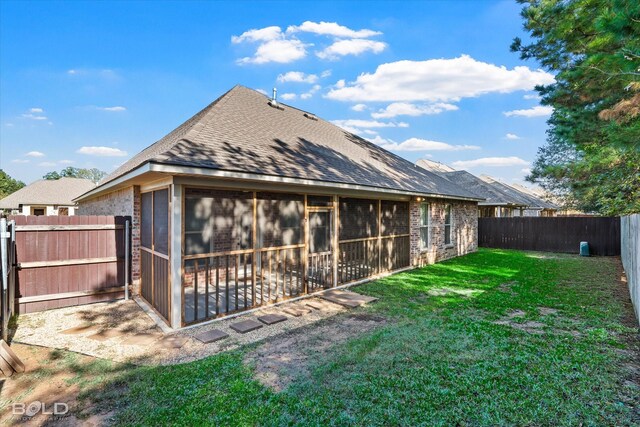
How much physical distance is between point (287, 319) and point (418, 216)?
695cm

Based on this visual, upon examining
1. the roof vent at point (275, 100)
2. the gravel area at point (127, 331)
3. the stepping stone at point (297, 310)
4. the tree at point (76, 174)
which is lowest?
the stepping stone at point (297, 310)

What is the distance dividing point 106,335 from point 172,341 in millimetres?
1164

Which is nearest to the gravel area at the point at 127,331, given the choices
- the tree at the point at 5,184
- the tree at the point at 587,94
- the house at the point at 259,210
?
the house at the point at 259,210

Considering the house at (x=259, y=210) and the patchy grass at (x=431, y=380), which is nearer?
the patchy grass at (x=431, y=380)

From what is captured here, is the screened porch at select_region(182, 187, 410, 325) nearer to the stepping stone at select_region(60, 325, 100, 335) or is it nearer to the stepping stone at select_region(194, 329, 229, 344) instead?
the stepping stone at select_region(194, 329, 229, 344)

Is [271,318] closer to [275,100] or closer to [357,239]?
[357,239]

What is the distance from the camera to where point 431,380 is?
336 centimetres

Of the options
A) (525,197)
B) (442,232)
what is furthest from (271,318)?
(525,197)

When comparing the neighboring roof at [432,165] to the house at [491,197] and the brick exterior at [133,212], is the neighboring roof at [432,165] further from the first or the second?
the brick exterior at [133,212]

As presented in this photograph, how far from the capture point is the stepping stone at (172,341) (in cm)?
438

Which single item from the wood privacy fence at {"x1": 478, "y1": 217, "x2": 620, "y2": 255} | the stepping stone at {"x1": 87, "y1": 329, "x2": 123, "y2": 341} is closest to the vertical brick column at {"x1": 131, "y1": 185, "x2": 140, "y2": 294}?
the stepping stone at {"x1": 87, "y1": 329, "x2": 123, "y2": 341}

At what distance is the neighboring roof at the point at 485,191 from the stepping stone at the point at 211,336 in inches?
713

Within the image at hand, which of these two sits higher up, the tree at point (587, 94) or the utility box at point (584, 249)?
the tree at point (587, 94)

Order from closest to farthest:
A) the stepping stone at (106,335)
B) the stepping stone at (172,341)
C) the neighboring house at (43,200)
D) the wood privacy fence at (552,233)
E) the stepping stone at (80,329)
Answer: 1. the stepping stone at (172,341)
2. the stepping stone at (106,335)
3. the stepping stone at (80,329)
4. the wood privacy fence at (552,233)
5. the neighboring house at (43,200)
